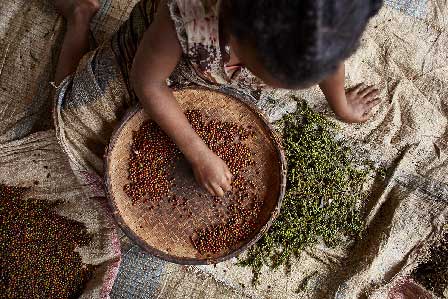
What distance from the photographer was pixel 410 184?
1.73m

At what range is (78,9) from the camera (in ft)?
5.53

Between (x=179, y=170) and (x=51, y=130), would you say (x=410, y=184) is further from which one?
(x=51, y=130)

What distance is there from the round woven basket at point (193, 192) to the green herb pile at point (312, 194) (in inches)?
7.4

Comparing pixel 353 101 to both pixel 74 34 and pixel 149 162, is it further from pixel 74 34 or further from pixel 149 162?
pixel 74 34

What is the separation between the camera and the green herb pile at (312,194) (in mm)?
1666

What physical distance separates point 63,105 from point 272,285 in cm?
88

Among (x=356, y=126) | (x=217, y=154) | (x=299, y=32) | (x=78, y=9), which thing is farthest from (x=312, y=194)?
(x=78, y=9)

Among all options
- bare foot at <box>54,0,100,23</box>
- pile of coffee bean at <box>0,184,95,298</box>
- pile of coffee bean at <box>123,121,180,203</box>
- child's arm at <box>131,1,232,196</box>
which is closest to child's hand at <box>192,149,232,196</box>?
child's arm at <box>131,1,232,196</box>

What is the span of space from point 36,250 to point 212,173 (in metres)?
0.63

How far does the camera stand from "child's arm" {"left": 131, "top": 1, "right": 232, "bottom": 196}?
1219 millimetres

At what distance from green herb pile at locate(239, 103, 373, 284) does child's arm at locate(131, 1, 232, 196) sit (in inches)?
12.3

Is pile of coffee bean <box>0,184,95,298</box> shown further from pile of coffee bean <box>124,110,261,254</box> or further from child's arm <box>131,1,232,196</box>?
child's arm <box>131,1,232,196</box>

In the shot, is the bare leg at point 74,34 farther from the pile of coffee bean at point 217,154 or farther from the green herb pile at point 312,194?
the green herb pile at point 312,194

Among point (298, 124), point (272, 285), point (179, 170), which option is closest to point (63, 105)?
point (179, 170)
